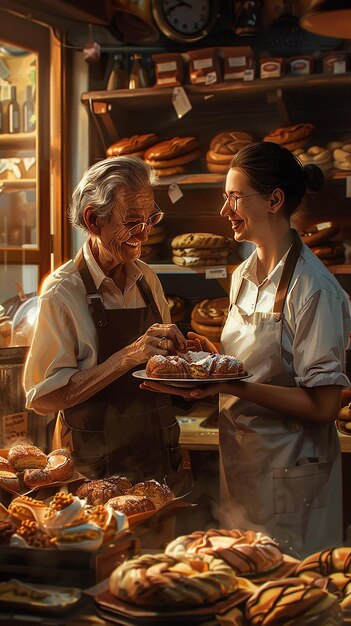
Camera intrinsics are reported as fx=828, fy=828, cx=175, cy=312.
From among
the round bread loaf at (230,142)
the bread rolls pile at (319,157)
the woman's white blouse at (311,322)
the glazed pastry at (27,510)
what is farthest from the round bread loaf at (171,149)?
the glazed pastry at (27,510)

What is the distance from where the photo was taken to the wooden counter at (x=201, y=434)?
3.30 meters

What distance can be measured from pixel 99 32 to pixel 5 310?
1.41 metres

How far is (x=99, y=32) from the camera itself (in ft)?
12.8

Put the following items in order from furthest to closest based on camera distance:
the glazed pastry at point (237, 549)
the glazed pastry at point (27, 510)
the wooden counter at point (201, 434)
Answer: the wooden counter at point (201, 434) → the glazed pastry at point (27, 510) → the glazed pastry at point (237, 549)

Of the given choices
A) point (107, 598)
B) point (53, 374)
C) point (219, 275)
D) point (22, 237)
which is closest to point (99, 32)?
point (22, 237)

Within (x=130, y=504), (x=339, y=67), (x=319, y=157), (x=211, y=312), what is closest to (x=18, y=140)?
(x=211, y=312)

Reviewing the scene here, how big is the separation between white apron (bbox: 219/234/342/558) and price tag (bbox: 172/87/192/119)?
1503 mm

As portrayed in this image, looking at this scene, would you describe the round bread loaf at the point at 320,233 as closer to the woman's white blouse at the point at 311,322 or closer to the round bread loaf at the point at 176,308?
the round bread loaf at the point at 176,308

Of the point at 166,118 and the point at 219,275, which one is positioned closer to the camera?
the point at 219,275

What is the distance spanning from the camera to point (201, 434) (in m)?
3.36

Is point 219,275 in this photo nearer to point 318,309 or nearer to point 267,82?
point 267,82

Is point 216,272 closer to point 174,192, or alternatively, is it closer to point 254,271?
point 174,192

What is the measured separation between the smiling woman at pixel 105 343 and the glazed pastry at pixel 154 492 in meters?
0.38

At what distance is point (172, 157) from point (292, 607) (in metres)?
2.84
